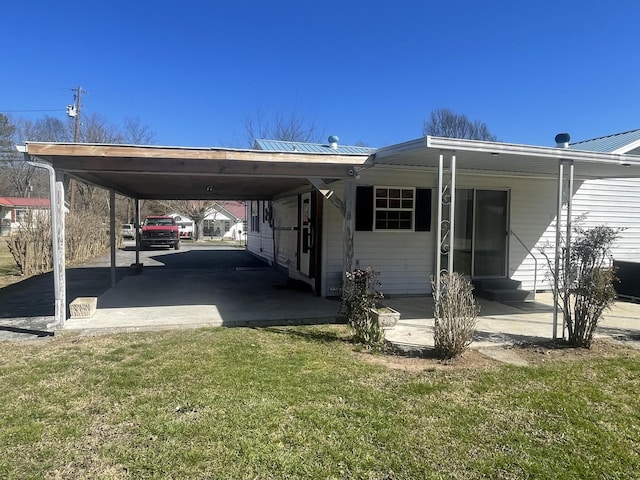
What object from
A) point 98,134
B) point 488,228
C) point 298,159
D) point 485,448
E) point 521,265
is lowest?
point 485,448

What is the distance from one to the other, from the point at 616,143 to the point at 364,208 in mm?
6274

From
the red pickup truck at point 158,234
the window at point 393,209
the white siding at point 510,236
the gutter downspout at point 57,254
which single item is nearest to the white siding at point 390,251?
the white siding at point 510,236

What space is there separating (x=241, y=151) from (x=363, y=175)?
287cm

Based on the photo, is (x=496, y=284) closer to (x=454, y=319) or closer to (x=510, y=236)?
(x=510, y=236)

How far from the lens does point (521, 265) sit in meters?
9.16

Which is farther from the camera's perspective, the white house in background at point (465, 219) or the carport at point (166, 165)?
the white house in background at point (465, 219)

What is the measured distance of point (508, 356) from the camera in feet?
15.9

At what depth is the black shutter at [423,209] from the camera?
27.6ft

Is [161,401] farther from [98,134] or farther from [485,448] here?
[98,134]

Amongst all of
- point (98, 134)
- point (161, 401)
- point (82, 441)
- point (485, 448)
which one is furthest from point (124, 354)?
point (98, 134)

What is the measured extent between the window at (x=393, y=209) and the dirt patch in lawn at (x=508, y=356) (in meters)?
3.58

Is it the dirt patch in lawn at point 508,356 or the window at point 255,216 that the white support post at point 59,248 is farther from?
the window at point 255,216

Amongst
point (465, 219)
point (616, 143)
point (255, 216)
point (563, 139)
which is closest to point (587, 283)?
point (563, 139)

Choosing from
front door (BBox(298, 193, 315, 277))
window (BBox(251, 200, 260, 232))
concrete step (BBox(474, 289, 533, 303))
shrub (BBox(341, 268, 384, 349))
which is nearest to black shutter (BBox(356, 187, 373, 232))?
front door (BBox(298, 193, 315, 277))
